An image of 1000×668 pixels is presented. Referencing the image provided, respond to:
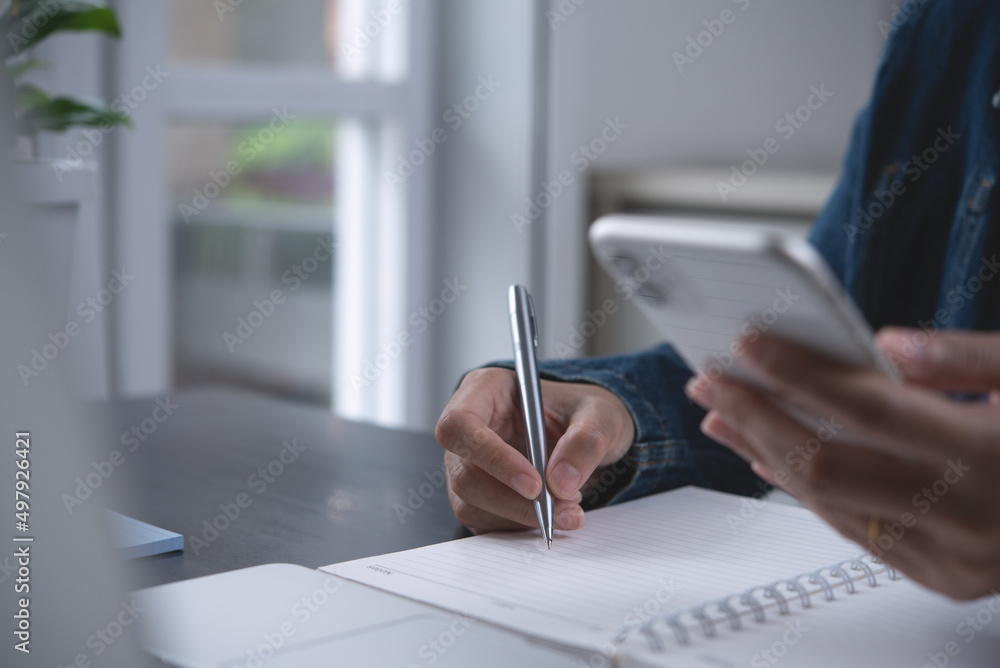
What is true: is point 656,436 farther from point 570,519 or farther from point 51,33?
point 51,33

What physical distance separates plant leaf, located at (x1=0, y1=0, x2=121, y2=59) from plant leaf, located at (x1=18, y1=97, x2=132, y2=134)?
3.2 inches

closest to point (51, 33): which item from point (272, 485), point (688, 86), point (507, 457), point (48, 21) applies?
point (48, 21)

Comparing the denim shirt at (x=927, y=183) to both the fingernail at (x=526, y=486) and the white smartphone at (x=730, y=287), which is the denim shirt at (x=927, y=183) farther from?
the white smartphone at (x=730, y=287)

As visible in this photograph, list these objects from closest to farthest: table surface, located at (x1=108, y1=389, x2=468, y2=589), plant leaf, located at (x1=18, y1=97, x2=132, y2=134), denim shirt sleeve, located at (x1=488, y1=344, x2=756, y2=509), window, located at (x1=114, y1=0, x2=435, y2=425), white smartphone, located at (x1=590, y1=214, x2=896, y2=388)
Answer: white smartphone, located at (x1=590, y1=214, x2=896, y2=388) < table surface, located at (x1=108, y1=389, x2=468, y2=589) < denim shirt sleeve, located at (x1=488, y1=344, x2=756, y2=509) < plant leaf, located at (x1=18, y1=97, x2=132, y2=134) < window, located at (x1=114, y1=0, x2=435, y2=425)

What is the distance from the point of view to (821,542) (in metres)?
0.56

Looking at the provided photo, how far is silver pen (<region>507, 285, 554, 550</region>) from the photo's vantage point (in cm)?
57

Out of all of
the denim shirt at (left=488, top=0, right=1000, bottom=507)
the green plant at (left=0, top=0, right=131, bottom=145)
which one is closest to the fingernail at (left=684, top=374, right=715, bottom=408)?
the denim shirt at (left=488, top=0, right=1000, bottom=507)

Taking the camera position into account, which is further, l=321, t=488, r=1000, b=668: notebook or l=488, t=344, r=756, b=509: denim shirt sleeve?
l=488, t=344, r=756, b=509: denim shirt sleeve

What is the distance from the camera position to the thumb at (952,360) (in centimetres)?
37

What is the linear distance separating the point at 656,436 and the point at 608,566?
194 mm

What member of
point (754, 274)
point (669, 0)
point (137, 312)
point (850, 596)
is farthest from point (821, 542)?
point (669, 0)

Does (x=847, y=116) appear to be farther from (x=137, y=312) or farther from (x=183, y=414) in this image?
(x=183, y=414)

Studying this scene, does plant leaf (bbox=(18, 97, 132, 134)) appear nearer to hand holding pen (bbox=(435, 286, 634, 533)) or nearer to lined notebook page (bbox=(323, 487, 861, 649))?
hand holding pen (bbox=(435, 286, 634, 533))

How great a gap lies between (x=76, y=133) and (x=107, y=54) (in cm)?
21
